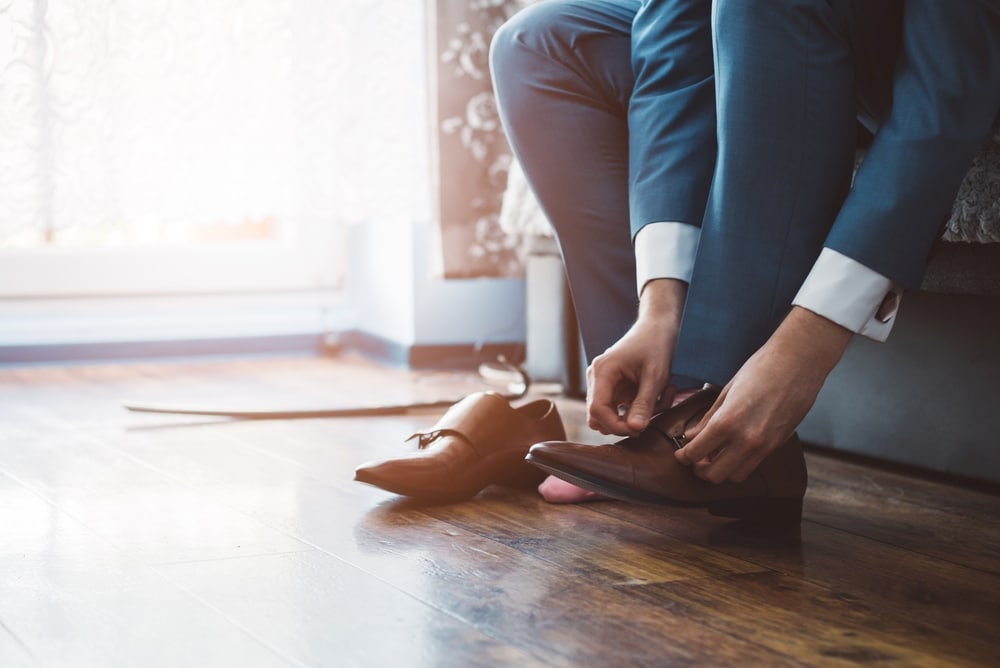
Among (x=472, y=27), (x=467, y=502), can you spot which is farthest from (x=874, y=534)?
(x=472, y=27)

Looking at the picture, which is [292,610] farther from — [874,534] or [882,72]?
[882,72]

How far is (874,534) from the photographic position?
103 centimetres

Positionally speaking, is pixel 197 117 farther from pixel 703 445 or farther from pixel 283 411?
pixel 703 445

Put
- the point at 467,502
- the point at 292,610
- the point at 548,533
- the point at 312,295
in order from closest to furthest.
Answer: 1. the point at 292,610
2. the point at 548,533
3. the point at 467,502
4. the point at 312,295

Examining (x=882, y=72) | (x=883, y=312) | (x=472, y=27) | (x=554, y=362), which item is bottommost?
(x=554, y=362)

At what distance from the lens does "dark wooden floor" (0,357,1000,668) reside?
0.73m

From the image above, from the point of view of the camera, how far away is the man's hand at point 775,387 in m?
0.89

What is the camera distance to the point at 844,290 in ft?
2.88

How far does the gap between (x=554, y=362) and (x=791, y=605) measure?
1178 millimetres

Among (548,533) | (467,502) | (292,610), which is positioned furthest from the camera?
(467,502)

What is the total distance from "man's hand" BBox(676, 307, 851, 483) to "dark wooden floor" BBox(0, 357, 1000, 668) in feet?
0.33

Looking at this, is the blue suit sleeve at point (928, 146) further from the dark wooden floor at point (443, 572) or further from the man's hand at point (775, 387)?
the dark wooden floor at point (443, 572)

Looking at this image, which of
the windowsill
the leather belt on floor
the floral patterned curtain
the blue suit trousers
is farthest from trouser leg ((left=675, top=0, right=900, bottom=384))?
the windowsill

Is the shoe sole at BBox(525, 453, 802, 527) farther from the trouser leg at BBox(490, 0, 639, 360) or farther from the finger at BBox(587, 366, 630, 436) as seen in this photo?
the trouser leg at BBox(490, 0, 639, 360)
